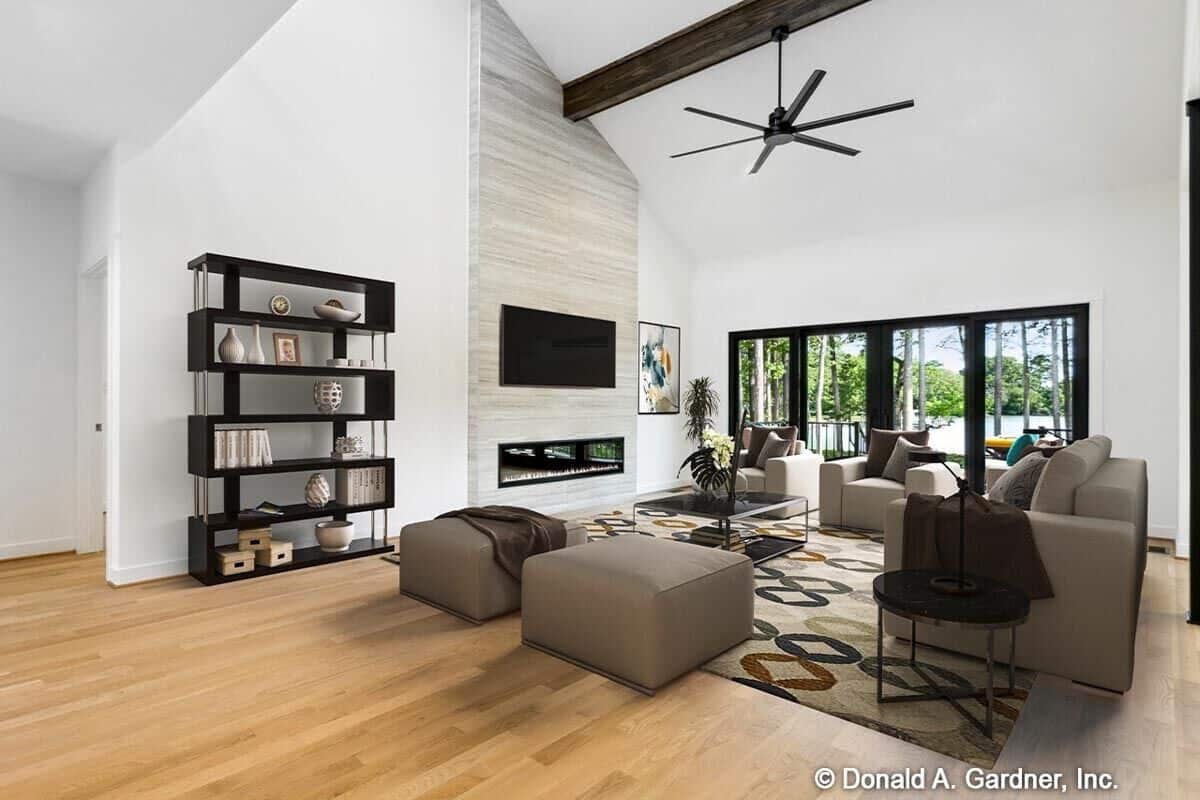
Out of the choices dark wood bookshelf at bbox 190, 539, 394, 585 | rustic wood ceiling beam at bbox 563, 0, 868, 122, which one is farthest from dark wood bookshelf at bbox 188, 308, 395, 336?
rustic wood ceiling beam at bbox 563, 0, 868, 122

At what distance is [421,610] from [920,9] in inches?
211

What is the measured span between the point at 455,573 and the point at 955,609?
227 centimetres

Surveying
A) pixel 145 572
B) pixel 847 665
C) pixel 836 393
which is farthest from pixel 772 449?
pixel 145 572

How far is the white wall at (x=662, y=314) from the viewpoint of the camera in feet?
25.2

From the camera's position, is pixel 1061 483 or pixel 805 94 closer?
pixel 1061 483

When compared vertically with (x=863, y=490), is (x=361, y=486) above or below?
above

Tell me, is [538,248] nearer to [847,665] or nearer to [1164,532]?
[847,665]

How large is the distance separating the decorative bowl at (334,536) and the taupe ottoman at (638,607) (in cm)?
214

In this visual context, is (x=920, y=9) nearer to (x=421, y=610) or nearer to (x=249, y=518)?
(x=421, y=610)

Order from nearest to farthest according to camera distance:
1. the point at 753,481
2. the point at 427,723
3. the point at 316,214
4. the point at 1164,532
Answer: the point at 427,723, the point at 316,214, the point at 1164,532, the point at 753,481

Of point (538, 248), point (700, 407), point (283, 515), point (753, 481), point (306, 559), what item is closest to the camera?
point (283, 515)

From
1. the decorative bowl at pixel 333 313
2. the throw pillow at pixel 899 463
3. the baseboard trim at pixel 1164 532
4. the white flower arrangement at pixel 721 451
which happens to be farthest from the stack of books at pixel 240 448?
the baseboard trim at pixel 1164 532

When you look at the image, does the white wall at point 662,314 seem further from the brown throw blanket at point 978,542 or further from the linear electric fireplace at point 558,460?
the brown throw blanket at point 978,542

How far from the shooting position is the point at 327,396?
4508 mm
